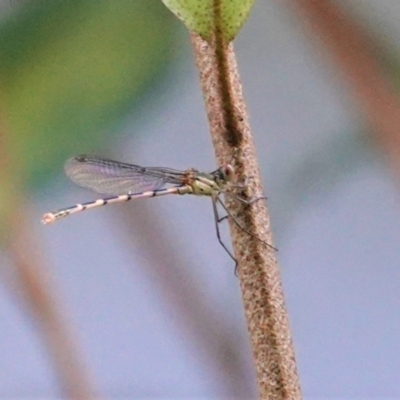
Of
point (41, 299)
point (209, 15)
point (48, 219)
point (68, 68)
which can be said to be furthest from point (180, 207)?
point (209, 15)

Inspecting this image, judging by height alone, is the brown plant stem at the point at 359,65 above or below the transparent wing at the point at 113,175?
above

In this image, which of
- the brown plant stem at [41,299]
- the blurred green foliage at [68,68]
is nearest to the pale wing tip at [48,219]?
the blurred green foliage at [68,68]

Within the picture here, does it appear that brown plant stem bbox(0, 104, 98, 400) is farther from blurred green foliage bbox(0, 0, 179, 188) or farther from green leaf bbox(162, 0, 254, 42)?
green leaf bbox(162, 0, 254, 42)

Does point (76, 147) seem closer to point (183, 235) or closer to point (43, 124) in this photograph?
point (43, 124)

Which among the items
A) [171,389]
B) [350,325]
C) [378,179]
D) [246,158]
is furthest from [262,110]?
[246,158]

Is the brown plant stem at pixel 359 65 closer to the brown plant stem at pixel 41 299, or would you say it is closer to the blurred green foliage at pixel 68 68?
the blurred green foliage at pixel 68 68

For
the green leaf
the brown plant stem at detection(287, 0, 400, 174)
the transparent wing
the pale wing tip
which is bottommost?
the pale wing tip

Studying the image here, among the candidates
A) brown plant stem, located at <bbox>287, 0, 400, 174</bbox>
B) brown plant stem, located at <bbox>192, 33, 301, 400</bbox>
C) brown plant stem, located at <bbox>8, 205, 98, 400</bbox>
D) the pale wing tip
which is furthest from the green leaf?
brown plant stem, located at <bbox>8, 205, 98, 400</bbox>

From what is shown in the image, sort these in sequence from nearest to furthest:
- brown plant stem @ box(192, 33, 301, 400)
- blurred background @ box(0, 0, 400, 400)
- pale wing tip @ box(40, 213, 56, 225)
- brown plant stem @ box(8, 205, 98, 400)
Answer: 1. brown plant stem @ box(192, 33, 301, 400)
2. pale wing tip @ box(40, 213, 56, 225)
3. blurred background @ box(0, 0, 400, 400)
4. brown plant stem @ box(8, 205, 98, 400)
